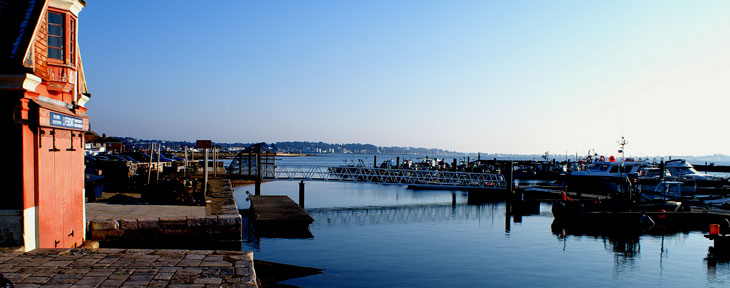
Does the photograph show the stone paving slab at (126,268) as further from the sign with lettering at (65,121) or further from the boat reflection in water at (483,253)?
the boat reflection in water at (483,253)

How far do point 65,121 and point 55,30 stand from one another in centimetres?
186

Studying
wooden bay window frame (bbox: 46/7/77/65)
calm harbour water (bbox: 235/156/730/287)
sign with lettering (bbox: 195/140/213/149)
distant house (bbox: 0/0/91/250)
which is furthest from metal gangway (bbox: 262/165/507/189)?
wooden bay window frame (bbox: 46/7/77/65)

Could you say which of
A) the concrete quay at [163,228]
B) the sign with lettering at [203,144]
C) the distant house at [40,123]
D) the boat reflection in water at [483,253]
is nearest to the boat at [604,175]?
the boat reflection in water at [483,253]

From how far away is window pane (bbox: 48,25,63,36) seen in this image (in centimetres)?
1077

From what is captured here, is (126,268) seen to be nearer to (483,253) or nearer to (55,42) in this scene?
(55,42)

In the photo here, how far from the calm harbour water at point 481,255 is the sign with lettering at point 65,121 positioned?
6813mm

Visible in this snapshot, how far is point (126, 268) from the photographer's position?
891 centimetres

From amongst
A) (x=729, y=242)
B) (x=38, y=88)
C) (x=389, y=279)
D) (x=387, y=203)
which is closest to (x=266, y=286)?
(x=389, y=279)

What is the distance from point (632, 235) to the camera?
27328 millimetres

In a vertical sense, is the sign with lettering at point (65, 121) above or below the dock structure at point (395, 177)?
above

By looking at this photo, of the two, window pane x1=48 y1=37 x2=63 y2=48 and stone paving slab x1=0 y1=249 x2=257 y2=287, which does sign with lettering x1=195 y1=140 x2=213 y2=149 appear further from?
stone paving slab x1=0 y1=249 x2=257 y2=287

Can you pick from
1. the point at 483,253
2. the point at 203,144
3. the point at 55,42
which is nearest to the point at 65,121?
the point at 55,42

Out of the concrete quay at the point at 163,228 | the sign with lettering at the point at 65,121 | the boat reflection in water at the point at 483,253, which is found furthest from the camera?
the boat reflection in water at the point at 483,253

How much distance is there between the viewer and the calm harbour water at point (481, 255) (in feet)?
57.5
